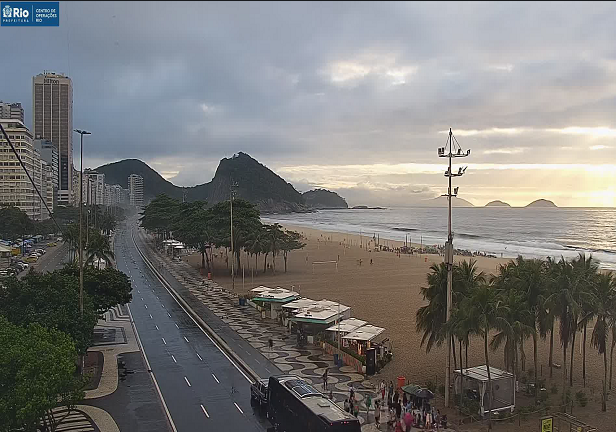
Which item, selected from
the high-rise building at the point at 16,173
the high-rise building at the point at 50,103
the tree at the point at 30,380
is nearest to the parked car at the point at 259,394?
the tree at the point at 30,380

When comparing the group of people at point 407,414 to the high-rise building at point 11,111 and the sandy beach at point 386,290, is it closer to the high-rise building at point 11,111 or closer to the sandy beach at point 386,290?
the sandy beach at point 386,290

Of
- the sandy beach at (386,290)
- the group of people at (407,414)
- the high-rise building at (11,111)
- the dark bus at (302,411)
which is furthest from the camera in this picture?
the high-rise building at (11,111)

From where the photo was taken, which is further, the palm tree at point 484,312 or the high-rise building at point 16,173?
the high-rise building at point 16,173

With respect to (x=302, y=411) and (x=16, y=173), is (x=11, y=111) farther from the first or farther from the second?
(x=302, y=411)

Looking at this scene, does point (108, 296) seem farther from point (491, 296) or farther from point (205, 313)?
point (491, 296)

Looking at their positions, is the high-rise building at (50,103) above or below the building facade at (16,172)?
above

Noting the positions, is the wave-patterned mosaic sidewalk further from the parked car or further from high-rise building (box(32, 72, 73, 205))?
high-rise building (box(32, 72, 73, 205))

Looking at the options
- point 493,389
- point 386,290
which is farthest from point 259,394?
point 386,290

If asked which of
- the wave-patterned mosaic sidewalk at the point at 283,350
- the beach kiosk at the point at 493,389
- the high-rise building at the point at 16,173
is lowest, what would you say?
the wave-patterned mosaic sidewalk at the point at 283,350
